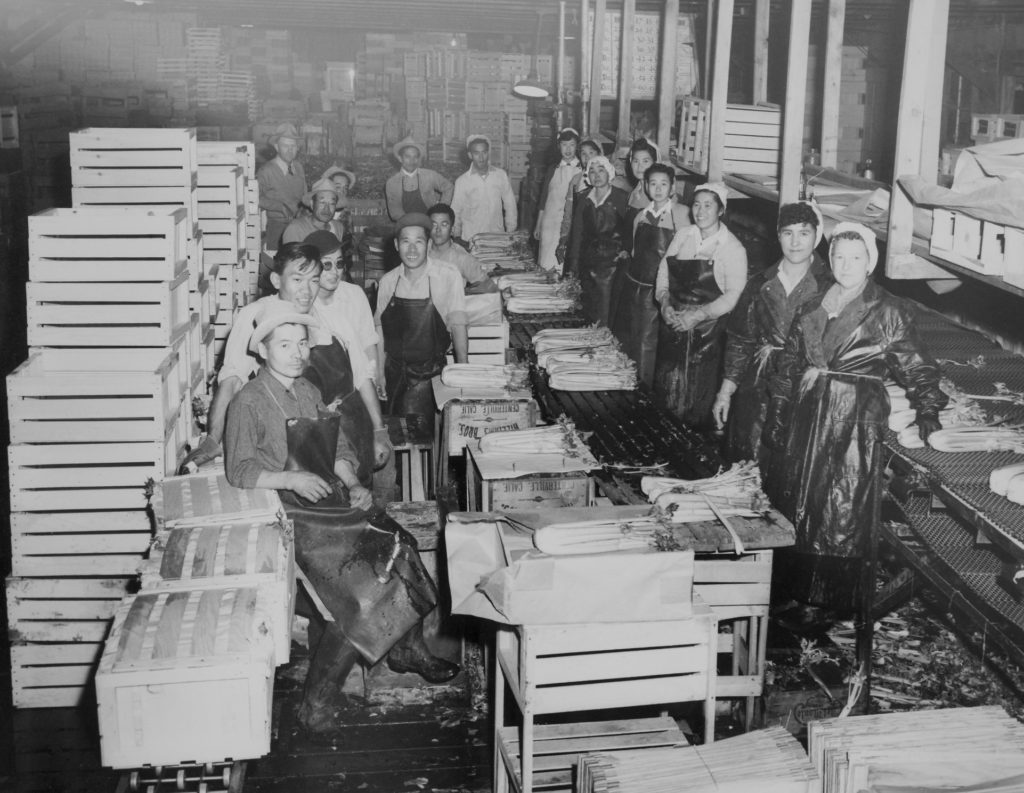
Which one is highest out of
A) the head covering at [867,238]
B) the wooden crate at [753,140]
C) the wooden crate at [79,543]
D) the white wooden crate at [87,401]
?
the wooden crate at [753,140]

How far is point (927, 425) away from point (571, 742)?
90.8 inches

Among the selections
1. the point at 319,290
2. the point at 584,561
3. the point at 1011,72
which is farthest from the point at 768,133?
the point at 1011,72

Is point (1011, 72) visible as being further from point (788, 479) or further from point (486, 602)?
point (486, 602)

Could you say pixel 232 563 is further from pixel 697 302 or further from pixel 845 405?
pixel 697 302

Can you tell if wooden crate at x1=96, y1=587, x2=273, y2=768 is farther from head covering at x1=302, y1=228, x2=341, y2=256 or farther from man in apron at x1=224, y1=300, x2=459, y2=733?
head covering at x1=302, y1=228, x2=341, y2=256

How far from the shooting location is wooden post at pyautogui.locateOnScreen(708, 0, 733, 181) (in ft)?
29.9

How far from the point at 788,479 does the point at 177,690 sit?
11.1 feet

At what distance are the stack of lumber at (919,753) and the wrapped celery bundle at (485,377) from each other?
4.04 m

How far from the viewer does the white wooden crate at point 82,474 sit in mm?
5699

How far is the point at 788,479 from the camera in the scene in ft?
18.8

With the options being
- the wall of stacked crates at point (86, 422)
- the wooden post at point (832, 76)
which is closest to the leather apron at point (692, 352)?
the wooden post at point (832, 76)

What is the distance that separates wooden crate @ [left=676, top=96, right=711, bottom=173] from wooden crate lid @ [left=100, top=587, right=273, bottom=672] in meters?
6.79

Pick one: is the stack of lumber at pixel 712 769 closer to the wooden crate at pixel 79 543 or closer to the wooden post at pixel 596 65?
the wooden crate at pixel 79 543

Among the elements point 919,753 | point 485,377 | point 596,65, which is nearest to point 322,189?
point 485,377
